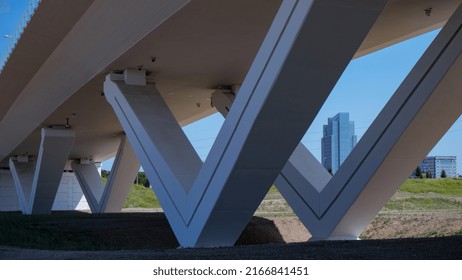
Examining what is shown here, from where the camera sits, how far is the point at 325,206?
1752cm

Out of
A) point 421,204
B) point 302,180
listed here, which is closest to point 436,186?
point 421,204

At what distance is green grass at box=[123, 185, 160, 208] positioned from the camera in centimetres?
6803

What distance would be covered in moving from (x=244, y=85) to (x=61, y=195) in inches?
2273

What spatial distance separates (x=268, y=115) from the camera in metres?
11.0

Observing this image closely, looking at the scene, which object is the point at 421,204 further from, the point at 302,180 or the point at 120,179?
the point at 302,180

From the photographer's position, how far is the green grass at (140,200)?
6803cm

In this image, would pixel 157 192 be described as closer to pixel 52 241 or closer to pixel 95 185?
pixel 52 241

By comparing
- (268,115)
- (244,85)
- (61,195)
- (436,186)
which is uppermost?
(61,195)

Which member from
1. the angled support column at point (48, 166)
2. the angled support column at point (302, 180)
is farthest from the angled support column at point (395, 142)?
the angled support column at point (48, 166)

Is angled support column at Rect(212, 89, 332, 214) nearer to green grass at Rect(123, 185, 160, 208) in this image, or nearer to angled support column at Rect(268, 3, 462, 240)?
angled support column at Rect(268, 3, 462, 240)

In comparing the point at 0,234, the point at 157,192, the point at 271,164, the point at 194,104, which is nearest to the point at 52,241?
the point at 0,234

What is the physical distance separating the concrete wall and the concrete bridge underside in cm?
3969

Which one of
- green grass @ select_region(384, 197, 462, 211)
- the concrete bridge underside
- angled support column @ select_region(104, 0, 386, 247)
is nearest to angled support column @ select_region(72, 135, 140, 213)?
the concrete bridge underside

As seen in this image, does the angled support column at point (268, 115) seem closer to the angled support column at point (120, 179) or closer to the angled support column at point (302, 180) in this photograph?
the angled support column at point (302, 180)
